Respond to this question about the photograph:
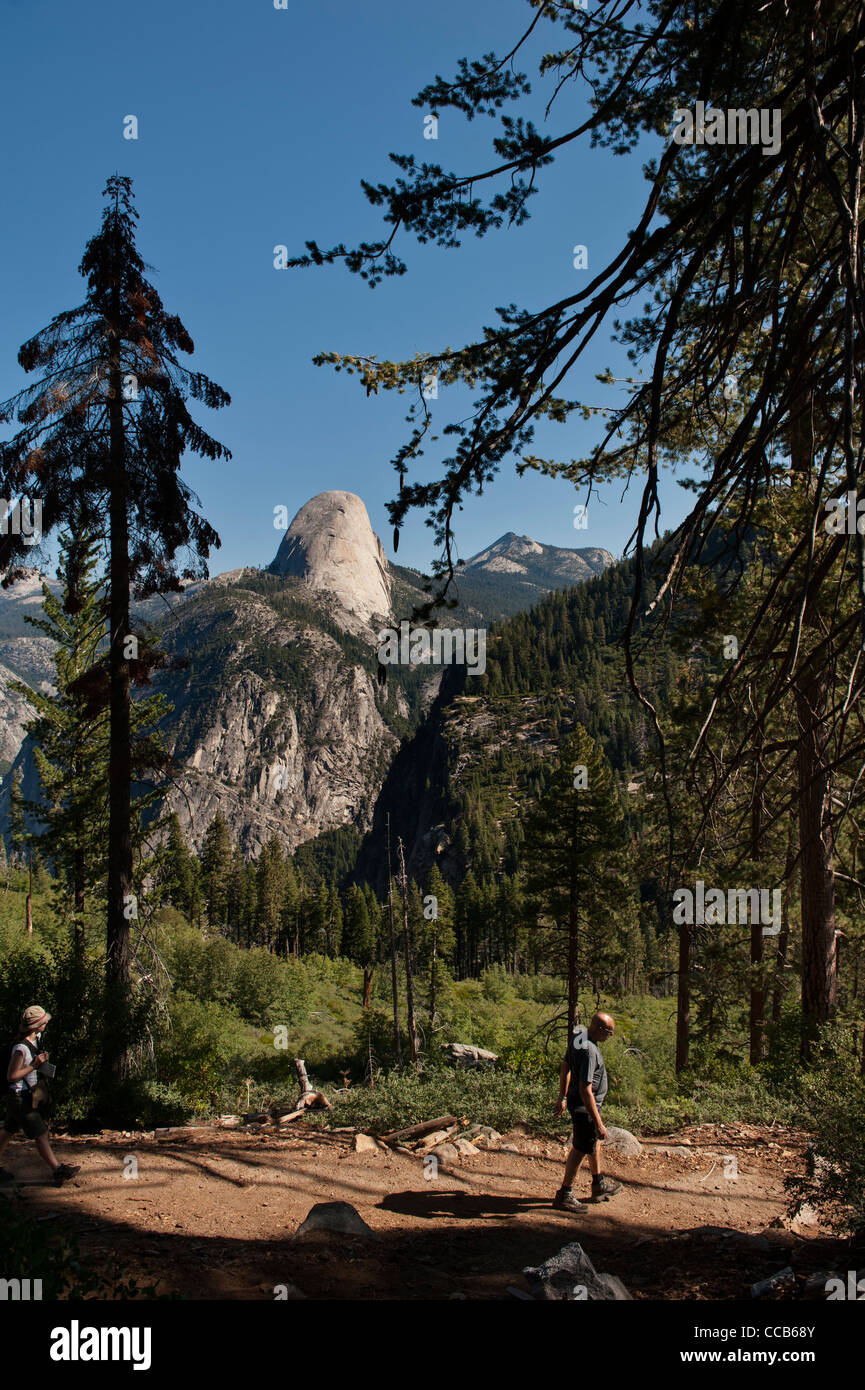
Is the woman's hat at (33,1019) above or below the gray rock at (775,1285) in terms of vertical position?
above

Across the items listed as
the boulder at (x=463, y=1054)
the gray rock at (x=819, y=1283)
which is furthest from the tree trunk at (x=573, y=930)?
the gray rock at (x=819, y=1283)

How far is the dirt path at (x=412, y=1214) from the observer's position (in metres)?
4.26

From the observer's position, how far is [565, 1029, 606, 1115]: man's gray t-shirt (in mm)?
5905

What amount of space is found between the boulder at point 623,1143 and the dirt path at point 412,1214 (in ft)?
0.38

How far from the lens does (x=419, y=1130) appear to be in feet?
27.8

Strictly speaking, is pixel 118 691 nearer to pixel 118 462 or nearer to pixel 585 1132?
pixel 118 462

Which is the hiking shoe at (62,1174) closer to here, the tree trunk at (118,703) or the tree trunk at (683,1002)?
the tree trunk at (118,703)

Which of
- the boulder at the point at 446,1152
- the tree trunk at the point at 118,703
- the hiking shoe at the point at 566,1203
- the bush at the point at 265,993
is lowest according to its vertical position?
the bush at the point at 265,993

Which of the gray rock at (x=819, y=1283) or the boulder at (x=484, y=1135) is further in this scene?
the boulder at (x=484, y=1135)

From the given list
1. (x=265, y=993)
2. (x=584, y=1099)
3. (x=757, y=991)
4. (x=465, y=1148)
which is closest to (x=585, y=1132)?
(x=584, y=1099)

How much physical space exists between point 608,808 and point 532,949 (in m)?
4.24

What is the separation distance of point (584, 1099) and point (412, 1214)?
68.7 inches

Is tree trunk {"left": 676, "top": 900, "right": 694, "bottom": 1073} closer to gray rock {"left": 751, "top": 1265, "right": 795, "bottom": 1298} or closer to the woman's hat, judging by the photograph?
gray rock {"left": 751, "top": 1265, "right": 795, "bottom": 1298}
